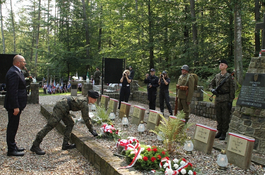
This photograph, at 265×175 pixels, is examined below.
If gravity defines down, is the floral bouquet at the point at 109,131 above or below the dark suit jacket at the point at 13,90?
below

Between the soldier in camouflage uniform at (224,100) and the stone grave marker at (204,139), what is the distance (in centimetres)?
127

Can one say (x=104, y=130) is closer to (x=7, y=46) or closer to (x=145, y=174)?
(x=145, y=174)

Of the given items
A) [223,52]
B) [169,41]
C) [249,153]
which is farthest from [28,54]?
[249,153]

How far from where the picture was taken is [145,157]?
126 inches

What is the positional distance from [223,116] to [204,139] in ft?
4.80

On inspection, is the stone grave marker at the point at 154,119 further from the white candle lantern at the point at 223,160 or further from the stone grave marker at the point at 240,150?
the white candle lantern at the point at 223,160

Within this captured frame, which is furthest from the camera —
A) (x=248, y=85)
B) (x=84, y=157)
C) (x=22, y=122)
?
(x=22, y=122)

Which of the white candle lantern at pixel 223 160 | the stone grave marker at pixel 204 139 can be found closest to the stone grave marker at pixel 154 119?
the stone grave marker at pixel 204 139

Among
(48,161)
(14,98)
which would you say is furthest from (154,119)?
(14,98)

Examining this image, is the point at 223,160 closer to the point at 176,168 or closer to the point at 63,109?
the point at 176,168

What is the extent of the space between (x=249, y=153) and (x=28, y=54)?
3918 centimetres

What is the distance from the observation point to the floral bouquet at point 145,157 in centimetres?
320

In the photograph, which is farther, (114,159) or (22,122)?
(22,122)

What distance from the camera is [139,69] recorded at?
19.2 meters
